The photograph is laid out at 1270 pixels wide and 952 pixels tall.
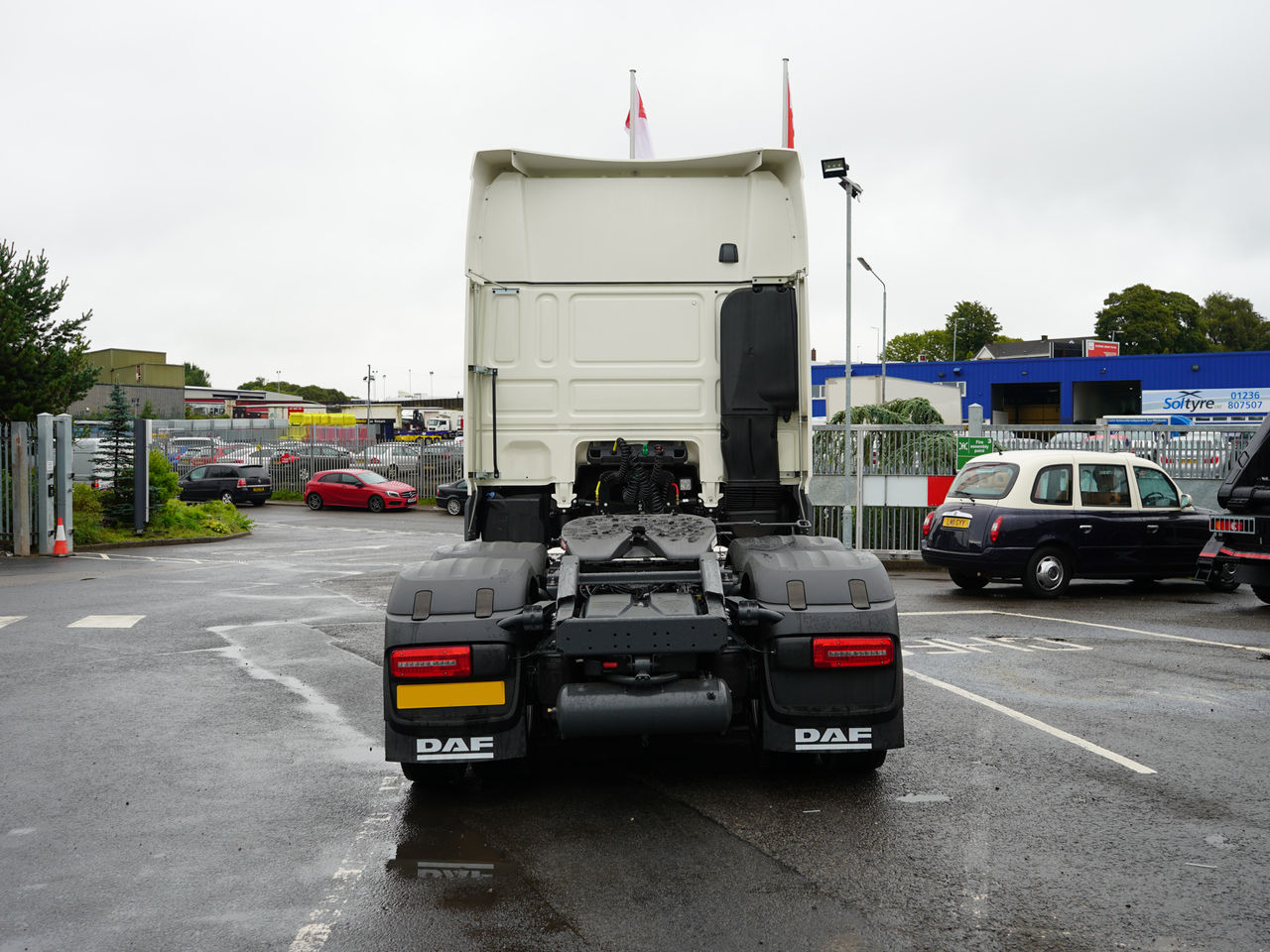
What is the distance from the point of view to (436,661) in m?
5.31

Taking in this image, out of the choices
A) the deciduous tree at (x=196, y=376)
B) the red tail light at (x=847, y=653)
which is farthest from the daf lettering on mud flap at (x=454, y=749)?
the deciduous tree at (x=196, y=376)

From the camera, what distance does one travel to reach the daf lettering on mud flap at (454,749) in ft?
17.6

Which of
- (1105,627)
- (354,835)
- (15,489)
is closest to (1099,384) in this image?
(1105,627)

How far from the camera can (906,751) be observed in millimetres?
6410

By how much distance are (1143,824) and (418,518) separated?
92.6ft

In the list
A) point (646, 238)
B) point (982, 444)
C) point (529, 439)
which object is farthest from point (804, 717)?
point (982, 444)

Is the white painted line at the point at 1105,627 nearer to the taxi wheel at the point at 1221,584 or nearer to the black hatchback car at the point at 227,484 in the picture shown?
the taxi wheel at the point at 1221,584

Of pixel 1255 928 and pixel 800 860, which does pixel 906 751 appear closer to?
pixel 800 860

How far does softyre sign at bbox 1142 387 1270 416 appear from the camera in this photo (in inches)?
2000

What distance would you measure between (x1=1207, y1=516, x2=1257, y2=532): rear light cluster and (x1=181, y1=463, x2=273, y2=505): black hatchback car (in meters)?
31.2

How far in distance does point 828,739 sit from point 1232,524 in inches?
367

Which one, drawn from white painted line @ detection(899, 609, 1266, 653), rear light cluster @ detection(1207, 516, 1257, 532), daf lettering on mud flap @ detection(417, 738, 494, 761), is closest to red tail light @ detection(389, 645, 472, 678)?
daf lettering on mud flap @ detection(417, 738, 494, 761)

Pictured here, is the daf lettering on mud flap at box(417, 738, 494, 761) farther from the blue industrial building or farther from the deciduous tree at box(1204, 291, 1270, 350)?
the deciduous tree at box(1204, 291, 1270, 350)

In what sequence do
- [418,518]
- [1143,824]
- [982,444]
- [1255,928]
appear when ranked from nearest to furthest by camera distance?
[1255,928] → [1143,824] → [982,444] → [418,518]
